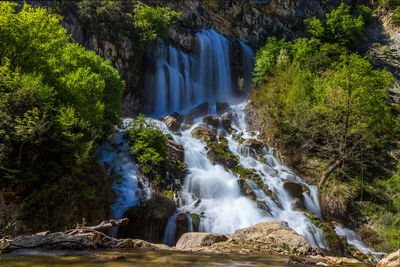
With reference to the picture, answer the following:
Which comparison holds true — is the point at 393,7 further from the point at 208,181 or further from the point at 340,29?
the point at 208,181

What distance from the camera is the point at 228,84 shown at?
143 feet

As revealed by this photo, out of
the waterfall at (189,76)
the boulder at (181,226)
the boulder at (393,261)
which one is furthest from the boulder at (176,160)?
the boulder at (393,261)

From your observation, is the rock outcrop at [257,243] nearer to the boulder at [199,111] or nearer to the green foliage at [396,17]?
the boulder at [199,111]

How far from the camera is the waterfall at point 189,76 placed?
35719 millimetres

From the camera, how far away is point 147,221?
13.7 metres

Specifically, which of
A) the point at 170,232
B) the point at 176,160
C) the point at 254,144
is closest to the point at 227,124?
the point at 254,144

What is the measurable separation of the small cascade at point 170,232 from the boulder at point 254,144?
1434 cm

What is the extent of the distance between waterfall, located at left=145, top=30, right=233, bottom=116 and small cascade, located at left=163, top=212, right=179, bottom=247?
22072mm

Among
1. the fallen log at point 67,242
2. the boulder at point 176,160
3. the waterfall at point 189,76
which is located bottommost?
the fallen log at point 67,242

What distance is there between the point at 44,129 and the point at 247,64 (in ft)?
138

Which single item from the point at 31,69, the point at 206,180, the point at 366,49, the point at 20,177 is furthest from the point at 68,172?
the point at 366,49

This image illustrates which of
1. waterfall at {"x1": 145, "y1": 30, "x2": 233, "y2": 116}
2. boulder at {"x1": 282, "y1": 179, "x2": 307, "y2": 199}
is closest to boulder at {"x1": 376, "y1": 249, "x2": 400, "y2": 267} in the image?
boulder at {"x1": 282, "y1": 179, "x2": 307, "y2": 199}

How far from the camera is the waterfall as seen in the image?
117ft

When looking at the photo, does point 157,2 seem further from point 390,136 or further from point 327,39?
point 390,136
